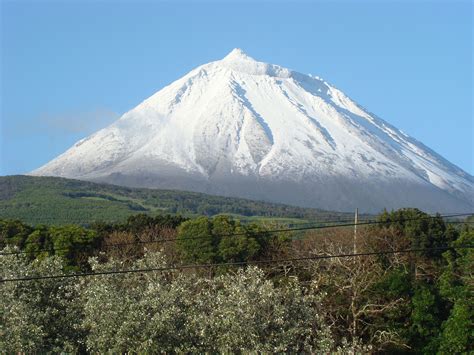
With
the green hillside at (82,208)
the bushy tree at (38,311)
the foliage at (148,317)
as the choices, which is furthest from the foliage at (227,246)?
the green hillside at (82,208)

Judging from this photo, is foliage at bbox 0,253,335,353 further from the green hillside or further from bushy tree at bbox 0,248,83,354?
the green hillside

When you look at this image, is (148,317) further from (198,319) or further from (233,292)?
(233,292)

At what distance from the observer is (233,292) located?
35.9 meters

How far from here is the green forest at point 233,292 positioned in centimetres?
3422

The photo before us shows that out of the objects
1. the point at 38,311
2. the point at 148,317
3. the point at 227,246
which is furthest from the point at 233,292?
the point at 227,246

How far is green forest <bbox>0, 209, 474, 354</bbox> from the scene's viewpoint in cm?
3422

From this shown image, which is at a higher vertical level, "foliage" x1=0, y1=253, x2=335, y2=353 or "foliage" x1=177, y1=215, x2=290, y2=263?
"foliage" x1=177, y1=215, x2=290, y2=263

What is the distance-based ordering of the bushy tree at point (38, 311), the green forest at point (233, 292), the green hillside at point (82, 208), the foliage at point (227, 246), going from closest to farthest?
the bushy tree at point (38, 311) < the green forest at point (233, 292) < the foliage at point (227, 246) < the green hillside at point (82, 208)

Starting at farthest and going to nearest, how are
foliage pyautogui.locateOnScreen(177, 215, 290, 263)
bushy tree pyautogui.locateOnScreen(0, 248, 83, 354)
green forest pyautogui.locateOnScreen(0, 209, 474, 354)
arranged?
foliage pyautogui.locateOnScreen(177, 215, 290, 263) → green forest pyautogui.locateOnScreen(0, 209, 474, 354) → bushy tree pyautogui.locateOnScreen(0, 248, 83, 354)

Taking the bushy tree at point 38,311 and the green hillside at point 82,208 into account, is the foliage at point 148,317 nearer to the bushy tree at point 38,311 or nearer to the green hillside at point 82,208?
the bushy tree at point 38,311

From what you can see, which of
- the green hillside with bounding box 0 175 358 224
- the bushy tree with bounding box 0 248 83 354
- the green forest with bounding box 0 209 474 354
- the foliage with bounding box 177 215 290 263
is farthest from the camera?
the green hillside with bounding box 0 175 358 224

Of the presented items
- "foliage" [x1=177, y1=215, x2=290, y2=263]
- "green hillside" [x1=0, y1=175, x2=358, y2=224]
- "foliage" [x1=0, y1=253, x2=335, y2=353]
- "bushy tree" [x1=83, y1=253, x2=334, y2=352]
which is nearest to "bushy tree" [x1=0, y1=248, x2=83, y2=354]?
"foliage" [x1=0, y1=253, x2=335, y2=353]

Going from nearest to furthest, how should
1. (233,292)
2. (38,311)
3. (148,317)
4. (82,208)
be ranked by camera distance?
(148,317) < (38,311) < (233,292) < (82,208)

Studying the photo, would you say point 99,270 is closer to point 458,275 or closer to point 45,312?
point 45,312
